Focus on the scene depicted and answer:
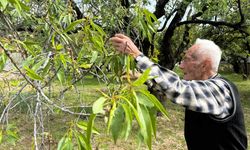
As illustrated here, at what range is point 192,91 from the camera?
173 centimetres

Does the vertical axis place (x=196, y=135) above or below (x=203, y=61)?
below

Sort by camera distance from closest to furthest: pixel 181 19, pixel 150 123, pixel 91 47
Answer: pixel 150 123
pixel 91 47
pixel 181 19

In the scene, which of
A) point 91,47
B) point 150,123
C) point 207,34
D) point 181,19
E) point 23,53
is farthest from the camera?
point 207,34

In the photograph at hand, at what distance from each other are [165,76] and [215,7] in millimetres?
4578

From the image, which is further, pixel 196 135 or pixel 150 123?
pixel 196 135

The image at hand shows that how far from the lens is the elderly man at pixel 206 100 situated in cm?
170

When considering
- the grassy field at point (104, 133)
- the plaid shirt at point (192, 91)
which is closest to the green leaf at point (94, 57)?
the plaid shirt at point (192, 91)

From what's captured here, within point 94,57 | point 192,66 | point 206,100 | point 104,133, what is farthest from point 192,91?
point 104,133

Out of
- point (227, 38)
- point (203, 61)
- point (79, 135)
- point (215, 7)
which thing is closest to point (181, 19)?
point (215, 7)

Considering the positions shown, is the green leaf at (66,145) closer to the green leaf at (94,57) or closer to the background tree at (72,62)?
the background tree at (72,62)

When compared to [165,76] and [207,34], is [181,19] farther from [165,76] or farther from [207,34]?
[165,76]

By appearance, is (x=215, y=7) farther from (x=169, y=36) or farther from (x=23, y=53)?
(x=23, y=53)

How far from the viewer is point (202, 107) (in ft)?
5.80

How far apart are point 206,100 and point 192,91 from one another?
0.09 metres
